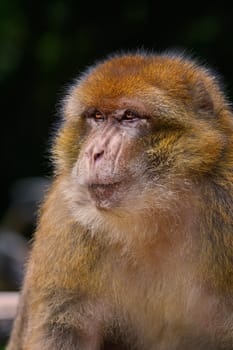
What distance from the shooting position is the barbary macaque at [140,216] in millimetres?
5523

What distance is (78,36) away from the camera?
14250 millimetres

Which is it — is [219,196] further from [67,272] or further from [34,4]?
[34,4]

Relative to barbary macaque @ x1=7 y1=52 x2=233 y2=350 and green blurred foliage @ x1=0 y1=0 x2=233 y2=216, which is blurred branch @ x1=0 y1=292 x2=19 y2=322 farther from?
green blurred foliage @ x1=0 y1=0 x2=233 y2=216

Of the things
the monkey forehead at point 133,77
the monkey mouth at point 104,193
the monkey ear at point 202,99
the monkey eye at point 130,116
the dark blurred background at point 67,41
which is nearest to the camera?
the monkey mouth at point 104,193

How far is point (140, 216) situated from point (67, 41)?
887cm

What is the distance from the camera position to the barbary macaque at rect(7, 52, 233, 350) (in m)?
5.52

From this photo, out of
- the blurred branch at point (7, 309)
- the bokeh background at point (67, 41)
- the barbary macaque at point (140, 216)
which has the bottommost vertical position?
the blurred branch at point (7, 309)

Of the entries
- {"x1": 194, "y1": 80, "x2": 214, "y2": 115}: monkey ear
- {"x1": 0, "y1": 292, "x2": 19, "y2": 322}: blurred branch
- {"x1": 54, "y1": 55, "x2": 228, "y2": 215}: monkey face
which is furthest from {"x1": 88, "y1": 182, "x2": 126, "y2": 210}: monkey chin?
{"x1": 0, "y1": 292, "x2": 19, "y2": 322}: blurred branch

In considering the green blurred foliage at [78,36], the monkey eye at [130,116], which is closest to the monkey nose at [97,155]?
the monkey eye at [130,116]

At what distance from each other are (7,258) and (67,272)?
238 inches

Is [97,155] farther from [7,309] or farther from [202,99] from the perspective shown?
[7,309]

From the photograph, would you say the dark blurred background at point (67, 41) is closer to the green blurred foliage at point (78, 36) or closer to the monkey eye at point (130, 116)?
the green blurred foliage at point (78, 36)

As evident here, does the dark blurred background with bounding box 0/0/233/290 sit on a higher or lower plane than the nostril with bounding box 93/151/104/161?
higher

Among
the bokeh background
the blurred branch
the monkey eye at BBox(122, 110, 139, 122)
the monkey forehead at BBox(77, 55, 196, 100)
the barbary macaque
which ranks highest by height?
the bokeh background
